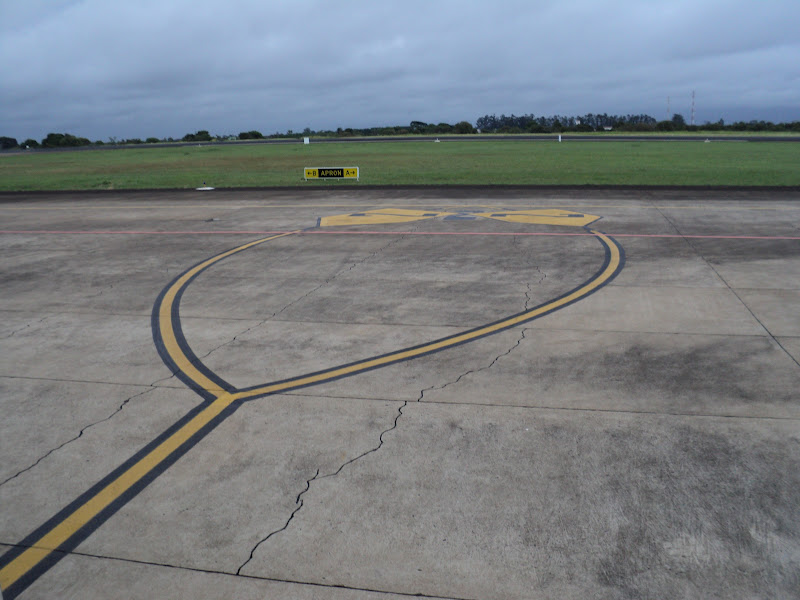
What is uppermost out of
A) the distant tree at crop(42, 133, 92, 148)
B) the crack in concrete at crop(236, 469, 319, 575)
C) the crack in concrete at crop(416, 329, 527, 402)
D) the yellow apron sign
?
the distant tree at crop(42, 133, 92, 148)

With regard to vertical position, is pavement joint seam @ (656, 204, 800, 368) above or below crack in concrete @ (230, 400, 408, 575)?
above

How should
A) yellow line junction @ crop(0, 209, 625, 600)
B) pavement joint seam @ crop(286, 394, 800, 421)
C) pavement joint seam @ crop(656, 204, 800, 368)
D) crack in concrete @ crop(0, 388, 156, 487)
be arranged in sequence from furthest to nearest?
1. pavement joint seam @ crop(656, 204, 800, 368)
2. pavement joint seam @ crop(286, 394, 800, 421)
3. crack in concrete @ crop(0, 388, 156, 487)
4. yellow line junction @ crop(0, 209, 625, 600)

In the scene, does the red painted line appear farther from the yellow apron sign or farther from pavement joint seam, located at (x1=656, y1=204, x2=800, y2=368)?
the yellow apron sign

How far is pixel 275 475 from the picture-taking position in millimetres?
5758

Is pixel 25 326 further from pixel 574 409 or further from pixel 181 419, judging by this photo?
pixel 574 409

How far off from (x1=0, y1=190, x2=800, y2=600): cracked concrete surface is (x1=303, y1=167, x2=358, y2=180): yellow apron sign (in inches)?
739

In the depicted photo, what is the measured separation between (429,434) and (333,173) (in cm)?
2810

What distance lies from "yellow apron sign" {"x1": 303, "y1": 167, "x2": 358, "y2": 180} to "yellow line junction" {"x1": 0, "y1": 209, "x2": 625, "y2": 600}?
1756 centimetres

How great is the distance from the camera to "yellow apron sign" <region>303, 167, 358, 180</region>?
31328mm

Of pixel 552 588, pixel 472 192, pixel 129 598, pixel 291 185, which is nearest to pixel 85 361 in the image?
pixel 129 598

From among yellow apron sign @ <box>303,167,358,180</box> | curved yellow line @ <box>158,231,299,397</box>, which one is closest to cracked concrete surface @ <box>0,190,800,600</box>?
curved yellow line @ <box>158,231,299,397</box>

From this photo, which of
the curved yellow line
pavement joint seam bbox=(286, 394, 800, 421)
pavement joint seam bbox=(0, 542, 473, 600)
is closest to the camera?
pavement joint seam bbox=(0, 542, 473, 600)

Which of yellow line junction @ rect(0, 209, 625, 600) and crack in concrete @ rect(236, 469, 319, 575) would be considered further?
yellow line junction @ rect(0, 209, 625, 600)

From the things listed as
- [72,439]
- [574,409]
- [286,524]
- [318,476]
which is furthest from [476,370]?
[72,439]
